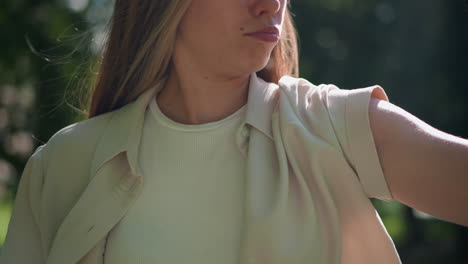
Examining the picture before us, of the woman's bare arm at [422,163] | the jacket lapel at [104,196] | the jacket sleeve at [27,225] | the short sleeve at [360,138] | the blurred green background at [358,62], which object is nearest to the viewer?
the woman's bare arm at [422,163]

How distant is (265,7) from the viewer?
200cm

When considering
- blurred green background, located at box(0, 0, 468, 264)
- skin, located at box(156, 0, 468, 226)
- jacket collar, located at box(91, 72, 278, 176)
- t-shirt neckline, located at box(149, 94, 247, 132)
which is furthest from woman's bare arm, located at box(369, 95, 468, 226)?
blurred green background, located at box(0, 0, 468, 264)

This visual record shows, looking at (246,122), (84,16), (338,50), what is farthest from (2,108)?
(246,122)

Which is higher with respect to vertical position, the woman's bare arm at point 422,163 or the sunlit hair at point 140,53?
the woman's bare arm at point 422,163

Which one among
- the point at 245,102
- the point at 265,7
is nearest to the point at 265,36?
the point at 265,7

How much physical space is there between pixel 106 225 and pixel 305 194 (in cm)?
61

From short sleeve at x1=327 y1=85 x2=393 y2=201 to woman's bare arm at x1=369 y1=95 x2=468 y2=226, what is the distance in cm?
2

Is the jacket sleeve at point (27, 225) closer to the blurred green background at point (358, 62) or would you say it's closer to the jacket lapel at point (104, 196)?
the jacket lapel at point (104, 196)

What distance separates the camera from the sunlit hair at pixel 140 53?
2232 millimetres

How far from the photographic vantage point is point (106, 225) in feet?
6.74

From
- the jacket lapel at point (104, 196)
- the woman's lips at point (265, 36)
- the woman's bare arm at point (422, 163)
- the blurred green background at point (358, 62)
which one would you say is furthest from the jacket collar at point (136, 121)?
the blurred green background at point (358, 62)

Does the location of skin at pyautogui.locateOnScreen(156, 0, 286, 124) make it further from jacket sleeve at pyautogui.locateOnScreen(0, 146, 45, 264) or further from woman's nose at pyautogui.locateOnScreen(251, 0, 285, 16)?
jacket sleeve at pyautogui.locateOnScreen(0, 146, 45, 264)

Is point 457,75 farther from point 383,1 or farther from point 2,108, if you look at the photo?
point 2,108

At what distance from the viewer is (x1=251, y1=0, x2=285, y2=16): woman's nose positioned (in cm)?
200
